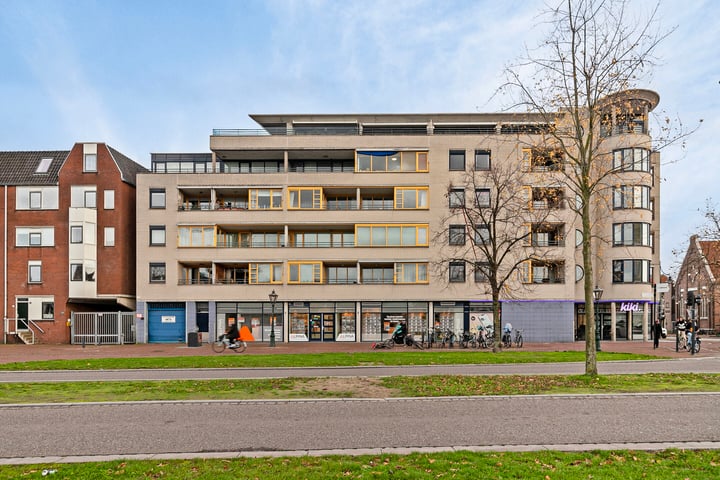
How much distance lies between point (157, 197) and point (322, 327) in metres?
17.1

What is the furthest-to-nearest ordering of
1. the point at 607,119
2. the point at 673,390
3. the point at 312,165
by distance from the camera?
the point at 312,165 → the point at 607,119 → the point at 673,390

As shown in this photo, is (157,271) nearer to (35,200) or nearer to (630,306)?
(35,200)

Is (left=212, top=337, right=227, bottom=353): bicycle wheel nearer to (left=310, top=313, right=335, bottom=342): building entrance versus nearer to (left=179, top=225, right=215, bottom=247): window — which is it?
(left=310, top=313, right=335, bottom=342): building entrance

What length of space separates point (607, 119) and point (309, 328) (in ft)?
96.3

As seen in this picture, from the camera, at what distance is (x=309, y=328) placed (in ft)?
129

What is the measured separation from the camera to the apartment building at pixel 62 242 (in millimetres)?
38344

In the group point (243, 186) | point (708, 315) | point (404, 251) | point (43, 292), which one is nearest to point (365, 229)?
point (404, 251)

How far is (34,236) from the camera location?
3900 cm

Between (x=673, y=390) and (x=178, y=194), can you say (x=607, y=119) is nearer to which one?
(x=673, y=390)

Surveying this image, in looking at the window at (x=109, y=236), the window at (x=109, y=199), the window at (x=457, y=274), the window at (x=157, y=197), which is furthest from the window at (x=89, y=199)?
the window at (x=457, y=274)

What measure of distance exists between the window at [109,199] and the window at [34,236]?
4456mm

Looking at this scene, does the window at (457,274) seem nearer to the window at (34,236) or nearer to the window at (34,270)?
the window at (34,236)

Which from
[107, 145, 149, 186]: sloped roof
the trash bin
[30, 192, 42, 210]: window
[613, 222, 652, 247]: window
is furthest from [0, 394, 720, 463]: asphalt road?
[30, 192, 42, 210]: window

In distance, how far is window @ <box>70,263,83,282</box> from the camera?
38.4 meters
